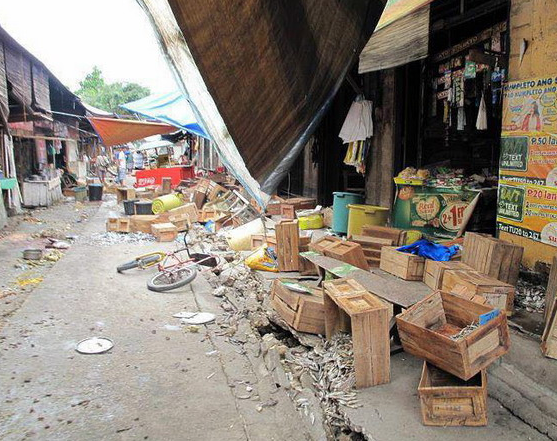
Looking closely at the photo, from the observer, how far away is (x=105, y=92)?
178 ft

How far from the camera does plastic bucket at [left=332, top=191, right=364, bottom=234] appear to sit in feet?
29.0

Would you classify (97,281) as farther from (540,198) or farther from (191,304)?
(540,198)

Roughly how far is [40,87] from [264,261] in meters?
13.7

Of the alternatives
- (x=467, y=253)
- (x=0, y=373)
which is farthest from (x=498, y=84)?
(x=0, y=373)

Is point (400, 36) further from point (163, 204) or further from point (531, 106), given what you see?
point (163, 204)

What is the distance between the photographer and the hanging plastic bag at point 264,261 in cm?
730

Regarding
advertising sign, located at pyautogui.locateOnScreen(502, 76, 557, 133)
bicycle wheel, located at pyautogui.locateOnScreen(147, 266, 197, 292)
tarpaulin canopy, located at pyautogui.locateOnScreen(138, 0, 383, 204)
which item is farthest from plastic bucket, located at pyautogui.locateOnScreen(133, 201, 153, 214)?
advertising sign, located at pyautogui.locateOnScreen(502, 76, 557, 133)

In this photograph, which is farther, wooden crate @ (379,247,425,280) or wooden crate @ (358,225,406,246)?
wooden crate @ (358,225,406,246)

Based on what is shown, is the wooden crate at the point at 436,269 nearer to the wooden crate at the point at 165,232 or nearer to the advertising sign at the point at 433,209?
the advertising sign at the point at 433,209

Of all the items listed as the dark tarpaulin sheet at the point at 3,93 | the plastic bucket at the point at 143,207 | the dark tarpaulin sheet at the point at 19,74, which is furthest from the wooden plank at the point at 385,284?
the dark tarpaulin sheet at the point at 19,74

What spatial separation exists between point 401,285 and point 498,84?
3.26m

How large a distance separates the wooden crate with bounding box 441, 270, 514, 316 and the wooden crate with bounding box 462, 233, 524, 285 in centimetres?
33

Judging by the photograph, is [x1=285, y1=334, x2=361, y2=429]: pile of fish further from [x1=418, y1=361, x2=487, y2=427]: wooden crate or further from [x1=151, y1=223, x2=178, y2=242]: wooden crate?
[x1=151, y1=223, x2=178, y2=242]: wooden crate

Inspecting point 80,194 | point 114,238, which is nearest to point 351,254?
point 114,238
